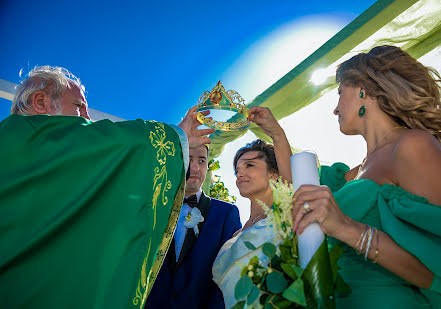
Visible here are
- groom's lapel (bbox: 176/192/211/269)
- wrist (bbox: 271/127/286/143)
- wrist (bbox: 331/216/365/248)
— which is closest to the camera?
wrist (bbox: 331/216/365/248)

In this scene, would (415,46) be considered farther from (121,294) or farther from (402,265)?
(121,294)

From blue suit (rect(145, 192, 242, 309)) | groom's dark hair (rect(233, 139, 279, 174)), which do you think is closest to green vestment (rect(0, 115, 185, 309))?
blue suit (rect(145, 192, 242, 309))

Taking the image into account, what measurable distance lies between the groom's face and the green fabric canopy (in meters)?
0.85

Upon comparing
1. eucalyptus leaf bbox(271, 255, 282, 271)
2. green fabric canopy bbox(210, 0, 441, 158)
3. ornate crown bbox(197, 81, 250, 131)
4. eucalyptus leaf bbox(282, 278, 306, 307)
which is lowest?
eucalyptus leaf bbox(282, 278, 306, 307)

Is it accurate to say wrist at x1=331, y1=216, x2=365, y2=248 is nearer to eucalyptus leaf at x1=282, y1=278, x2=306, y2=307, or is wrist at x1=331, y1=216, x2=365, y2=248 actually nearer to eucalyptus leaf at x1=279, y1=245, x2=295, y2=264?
eucalyptus leaf at x1=279, y1=245, x2=295, y2=264

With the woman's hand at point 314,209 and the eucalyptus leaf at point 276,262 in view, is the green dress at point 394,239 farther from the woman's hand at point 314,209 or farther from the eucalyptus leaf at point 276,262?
the eucalyptus leaf at point 276,262

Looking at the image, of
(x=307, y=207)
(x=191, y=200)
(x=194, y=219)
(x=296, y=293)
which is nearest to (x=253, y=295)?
(x=296, y=293)

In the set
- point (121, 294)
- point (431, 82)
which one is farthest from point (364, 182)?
point (121, 294)

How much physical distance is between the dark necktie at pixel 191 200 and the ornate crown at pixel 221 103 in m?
0.92

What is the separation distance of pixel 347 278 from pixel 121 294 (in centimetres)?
115

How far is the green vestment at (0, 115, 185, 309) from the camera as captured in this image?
1.61 meters

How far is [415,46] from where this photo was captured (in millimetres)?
3449

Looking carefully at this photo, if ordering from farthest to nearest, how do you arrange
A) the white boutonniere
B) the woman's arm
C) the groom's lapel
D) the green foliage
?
the green foliage < the white boutonniere < the groom's lapel < the woman's arm

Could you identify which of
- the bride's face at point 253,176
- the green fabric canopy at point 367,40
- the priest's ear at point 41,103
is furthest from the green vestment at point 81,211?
the green fabric canopy at point 367,40
